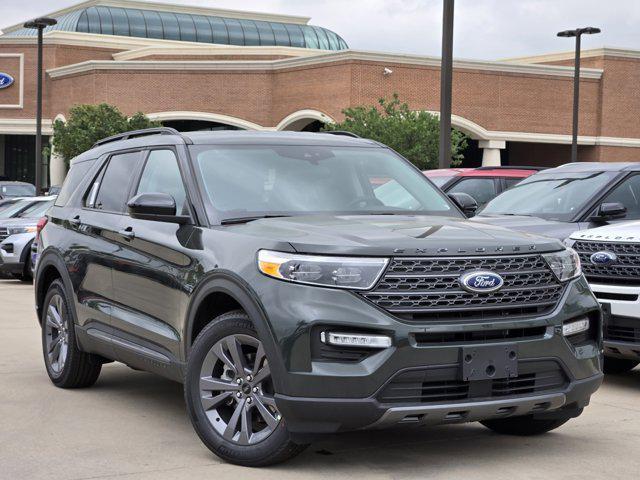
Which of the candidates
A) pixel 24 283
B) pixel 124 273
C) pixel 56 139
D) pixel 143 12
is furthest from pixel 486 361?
pixel 143 12

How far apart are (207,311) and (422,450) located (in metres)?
1.40

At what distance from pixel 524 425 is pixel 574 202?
4.25 m

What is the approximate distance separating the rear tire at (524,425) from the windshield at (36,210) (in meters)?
15.2

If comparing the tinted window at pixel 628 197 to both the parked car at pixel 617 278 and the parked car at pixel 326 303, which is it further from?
the parked car at pixel 326 303

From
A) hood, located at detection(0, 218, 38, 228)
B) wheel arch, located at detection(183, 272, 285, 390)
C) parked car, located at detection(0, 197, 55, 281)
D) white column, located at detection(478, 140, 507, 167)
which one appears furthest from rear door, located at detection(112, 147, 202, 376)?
white column, located at detection(478, 140, 507, 167)

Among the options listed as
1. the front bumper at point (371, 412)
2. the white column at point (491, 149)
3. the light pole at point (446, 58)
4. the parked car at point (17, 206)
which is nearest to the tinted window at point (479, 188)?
the light pole at point (446, 58)

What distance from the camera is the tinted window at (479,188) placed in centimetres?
1678

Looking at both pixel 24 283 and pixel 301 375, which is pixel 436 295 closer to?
pixel 301 375

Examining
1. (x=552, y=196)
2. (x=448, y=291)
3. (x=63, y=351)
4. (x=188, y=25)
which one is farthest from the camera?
(x=188, y=25)

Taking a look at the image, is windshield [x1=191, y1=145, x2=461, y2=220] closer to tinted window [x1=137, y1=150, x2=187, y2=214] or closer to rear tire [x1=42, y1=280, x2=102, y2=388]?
tinted window [x1=137, y1=150, x2=187, y2=214]

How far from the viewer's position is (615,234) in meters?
8.56

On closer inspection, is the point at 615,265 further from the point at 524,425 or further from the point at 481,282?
the point at 481,282

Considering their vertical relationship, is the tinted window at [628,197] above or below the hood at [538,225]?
above

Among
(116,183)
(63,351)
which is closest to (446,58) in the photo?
(116,183)
